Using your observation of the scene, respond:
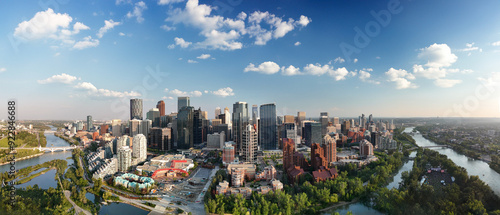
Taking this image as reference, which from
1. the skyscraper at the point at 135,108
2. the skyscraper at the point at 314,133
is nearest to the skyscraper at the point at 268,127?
the skyscraper at the point at 314,133

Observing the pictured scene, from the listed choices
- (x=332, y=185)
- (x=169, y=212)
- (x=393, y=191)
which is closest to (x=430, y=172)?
(x=393, y=191)

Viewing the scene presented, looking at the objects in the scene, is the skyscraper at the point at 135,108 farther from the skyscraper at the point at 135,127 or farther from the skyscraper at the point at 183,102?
the skyscraper at the point at 183,102

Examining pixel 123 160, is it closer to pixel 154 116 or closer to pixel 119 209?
pixel 119 209

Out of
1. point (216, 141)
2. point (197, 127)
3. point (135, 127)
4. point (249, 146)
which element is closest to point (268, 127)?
point (216, 141)

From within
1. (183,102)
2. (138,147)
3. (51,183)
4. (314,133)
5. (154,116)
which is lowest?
(51,183)

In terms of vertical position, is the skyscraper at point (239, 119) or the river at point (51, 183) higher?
the skyscraper at point (239, 119)

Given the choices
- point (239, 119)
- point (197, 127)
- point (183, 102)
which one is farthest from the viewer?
point (183, 102)

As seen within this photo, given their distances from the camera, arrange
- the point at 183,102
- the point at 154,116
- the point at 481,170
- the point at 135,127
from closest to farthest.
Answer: the point at 481,170
the point at 135,127
the point at 183,102
the point at 154,116
